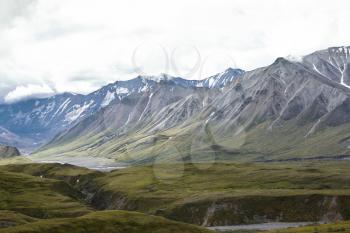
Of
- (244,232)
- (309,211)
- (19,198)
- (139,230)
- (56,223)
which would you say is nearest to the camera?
(56,223)

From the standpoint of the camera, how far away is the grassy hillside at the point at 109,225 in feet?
366

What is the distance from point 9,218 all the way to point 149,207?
241 feet

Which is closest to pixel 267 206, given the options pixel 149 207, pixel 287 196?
pixel 287 196

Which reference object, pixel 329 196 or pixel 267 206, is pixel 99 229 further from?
pixel 329 196

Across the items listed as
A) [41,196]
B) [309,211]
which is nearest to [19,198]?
[41,196]

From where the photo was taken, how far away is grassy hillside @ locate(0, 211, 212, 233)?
111688mm

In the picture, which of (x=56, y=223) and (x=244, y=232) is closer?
(x=56, y=223)

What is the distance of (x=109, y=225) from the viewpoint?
12538 cm

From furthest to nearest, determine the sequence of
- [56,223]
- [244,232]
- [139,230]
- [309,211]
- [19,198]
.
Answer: [19,198] → [309,211] → [244,232] → [139,230] → [56,223]

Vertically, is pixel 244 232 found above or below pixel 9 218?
below

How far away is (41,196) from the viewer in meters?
199

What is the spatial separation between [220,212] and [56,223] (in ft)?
260

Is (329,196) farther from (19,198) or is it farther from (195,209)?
(19,198)

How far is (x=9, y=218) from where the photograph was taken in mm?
134000
